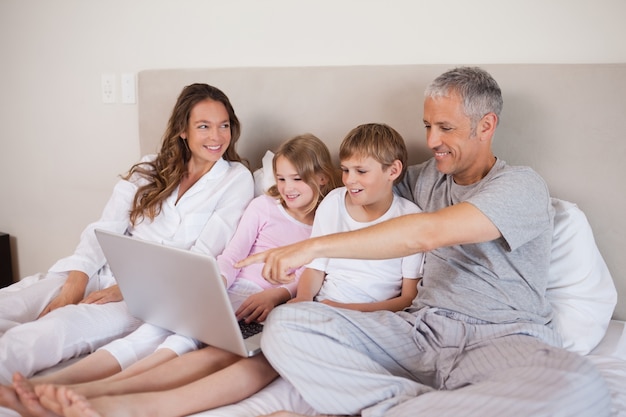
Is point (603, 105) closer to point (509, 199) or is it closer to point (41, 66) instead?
point (509, 199)

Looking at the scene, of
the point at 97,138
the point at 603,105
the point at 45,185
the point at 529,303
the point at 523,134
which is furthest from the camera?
the point at 45,185

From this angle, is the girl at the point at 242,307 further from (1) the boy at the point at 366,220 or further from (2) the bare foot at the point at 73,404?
(1) the boy at the point at 366,220

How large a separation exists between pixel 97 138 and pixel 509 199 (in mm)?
1905

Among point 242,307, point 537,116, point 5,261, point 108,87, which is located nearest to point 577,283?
point 537,116

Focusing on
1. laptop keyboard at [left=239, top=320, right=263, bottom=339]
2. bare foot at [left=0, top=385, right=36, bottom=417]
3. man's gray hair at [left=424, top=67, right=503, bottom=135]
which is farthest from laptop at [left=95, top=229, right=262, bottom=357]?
man's gray hair at [left=424, top=67, right=503, bottom=135]

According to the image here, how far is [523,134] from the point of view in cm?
158

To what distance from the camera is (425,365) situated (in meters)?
1.31

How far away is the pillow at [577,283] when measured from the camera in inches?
55.9

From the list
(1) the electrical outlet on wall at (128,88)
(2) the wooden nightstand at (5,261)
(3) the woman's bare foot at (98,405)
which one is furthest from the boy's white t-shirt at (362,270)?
(2) the wooden nightstand at (5,261)

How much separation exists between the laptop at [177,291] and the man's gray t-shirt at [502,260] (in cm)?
47

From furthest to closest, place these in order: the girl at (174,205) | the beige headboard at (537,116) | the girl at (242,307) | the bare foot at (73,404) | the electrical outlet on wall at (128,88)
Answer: the electrical outlet on wall at (128,88) < the girl at (174,205) < the beige headboard at (537,116) < the girl at (242,307) < the bare foot at (73,404)

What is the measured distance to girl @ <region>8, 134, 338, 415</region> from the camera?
1.13 meters

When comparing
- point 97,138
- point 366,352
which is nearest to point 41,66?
point 97,138

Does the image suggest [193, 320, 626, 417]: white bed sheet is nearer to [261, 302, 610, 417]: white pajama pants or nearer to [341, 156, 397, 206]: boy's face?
[261, 302, 610, 417]: white pajama pants
